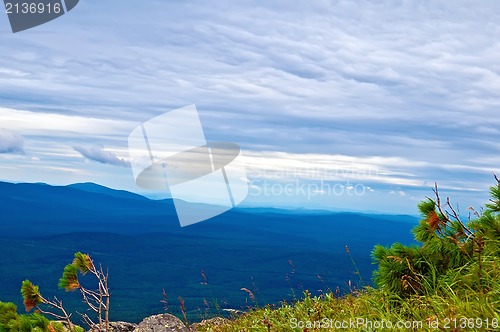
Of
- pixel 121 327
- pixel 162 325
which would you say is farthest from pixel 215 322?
pixel 162 325

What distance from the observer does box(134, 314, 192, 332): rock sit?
10328 millimetres

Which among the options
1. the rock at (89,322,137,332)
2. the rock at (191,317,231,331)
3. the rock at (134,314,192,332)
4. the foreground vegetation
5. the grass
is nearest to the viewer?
the grass

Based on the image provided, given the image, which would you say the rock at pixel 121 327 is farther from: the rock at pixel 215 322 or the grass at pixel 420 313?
the grass at pixel 420 313

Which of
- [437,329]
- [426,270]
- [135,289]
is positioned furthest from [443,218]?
[135,289]

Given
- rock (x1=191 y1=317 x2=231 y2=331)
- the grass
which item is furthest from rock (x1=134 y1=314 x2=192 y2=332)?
rock (x1=191 y1=317 x2=231 y2=331)

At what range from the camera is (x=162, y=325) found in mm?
10484

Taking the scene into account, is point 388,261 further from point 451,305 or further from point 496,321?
point 496,321

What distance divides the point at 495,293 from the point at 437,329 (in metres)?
0.98

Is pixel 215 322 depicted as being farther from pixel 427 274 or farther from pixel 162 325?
pixel 427 274

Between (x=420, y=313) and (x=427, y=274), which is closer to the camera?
(x=420, y=313)

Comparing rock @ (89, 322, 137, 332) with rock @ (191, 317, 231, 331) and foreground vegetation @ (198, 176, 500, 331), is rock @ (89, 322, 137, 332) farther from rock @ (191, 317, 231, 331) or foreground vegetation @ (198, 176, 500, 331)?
foreground vegetation @ (198, 176, 500, 331)

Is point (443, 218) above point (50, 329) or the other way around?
above

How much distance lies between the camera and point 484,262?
7.81 meters

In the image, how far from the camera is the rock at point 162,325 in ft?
33.9
